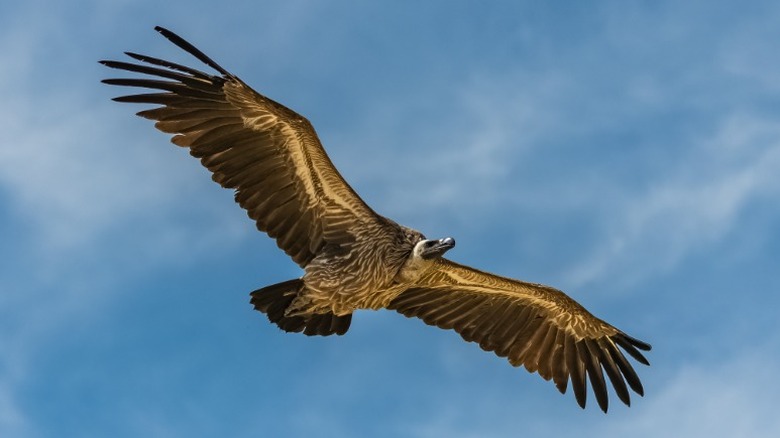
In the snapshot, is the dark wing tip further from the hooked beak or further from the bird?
the hooked beak

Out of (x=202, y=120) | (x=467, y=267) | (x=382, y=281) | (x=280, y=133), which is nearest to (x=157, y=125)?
(x=202, y=120)

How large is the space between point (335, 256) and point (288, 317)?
91 cm

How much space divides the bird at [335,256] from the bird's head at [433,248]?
1 cm

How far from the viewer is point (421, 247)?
13.9 m

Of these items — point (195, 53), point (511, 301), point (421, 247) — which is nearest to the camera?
point (195, 53)

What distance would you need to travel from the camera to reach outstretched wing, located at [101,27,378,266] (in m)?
13.2

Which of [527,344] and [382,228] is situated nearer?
[382,228]

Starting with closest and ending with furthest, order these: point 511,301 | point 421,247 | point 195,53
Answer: point 195,53 → point 421,247 → point 511,301

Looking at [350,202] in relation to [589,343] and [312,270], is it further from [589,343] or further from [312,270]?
[589,343]

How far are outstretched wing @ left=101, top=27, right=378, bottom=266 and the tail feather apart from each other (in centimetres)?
45

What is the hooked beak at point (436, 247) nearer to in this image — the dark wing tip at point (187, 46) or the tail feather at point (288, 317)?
the tail feather at point (288, 317)

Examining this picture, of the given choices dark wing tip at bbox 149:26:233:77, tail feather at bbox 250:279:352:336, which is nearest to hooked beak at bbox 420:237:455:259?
tail feather at bbox 250:279:352:336

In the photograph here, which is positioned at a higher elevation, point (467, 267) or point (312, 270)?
point (467, 267)

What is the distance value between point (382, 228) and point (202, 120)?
249 centimetres
